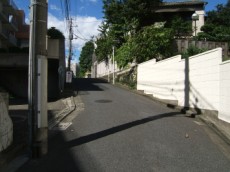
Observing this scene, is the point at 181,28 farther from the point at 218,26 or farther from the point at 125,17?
the point at 125,17

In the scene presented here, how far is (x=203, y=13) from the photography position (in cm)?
3528

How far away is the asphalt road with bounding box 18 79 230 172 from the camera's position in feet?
24.6

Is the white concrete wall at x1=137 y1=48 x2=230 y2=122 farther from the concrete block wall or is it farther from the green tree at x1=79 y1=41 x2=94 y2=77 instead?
the green tree at x1=79 y1=41 x2=94 y2=77

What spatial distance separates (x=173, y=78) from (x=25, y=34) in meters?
46.3

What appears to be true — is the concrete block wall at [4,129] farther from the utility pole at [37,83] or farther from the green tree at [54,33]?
the green tree at [54,33]

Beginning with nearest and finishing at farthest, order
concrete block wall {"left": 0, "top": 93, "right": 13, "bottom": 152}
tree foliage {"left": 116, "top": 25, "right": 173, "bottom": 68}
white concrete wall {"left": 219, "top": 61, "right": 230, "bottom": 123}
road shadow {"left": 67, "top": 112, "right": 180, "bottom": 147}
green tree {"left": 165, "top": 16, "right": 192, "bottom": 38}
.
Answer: concrete block wall {"left": 0, "top": 93, "right": 13, "bottom": 152} < road shadow {"left": 67, "top": 112, "right": 180, "bottom": 147} < white concrete wall {"left": 219, "top": 61, "right": 230, "bottom": 123} < tree foliage {"left": 116, "top": 25, "right": 173, "bottom": 68} < green tree {"left": 165, "top": 16, "right": 192, "bottom": 38}

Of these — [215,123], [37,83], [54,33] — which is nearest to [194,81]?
[215,123]

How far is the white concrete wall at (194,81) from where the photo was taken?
12.2 metres

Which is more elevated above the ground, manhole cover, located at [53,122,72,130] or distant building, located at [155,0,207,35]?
distant building, located at [155,0,207,35]

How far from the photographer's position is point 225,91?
11.5m

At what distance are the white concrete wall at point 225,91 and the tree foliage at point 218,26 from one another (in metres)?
18.0

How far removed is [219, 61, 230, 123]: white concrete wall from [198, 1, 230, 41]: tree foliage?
18033mm

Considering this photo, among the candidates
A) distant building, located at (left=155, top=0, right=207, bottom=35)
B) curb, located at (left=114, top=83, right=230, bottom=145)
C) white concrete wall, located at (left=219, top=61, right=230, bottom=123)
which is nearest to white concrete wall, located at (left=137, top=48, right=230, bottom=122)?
white concrete wall, located at (left=219, top=61, right=230, bottom=123)

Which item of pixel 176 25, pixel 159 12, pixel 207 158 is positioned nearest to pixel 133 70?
pixel 176 25
